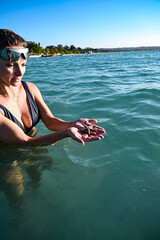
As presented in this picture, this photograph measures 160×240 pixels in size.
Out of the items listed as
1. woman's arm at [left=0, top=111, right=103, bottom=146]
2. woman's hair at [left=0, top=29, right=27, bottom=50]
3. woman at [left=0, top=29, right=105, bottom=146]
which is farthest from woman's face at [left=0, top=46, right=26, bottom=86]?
woman's arm at [left=0, top=111, right=103, bottom=146]

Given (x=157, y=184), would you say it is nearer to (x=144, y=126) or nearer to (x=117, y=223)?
(x=117, y=223)

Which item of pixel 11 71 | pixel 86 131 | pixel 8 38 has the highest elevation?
pixel 8 38

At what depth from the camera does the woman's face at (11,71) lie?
2156 mm

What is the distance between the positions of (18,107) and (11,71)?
0.57m

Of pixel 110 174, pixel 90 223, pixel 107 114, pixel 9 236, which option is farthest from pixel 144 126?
pixel 9 236

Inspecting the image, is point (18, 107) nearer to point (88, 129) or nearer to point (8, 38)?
point (8, 38)

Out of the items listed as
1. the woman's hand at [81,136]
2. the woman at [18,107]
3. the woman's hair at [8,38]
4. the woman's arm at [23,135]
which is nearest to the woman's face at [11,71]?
the woman at [18,107]

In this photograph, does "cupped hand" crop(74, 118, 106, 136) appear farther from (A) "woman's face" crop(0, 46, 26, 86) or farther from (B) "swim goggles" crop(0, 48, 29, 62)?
(B) "swim goggles" crop(0, 48, 29, 62)

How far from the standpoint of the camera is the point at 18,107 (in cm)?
261

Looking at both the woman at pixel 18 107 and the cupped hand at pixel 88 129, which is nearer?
the woman at pixel 18 107

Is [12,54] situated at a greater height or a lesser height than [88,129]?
greater

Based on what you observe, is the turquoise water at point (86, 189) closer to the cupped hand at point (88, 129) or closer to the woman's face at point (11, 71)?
the cupped hand at point (88, 129)

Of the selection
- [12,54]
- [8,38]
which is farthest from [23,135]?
[8,38]

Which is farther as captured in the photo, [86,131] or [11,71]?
[86,131]
